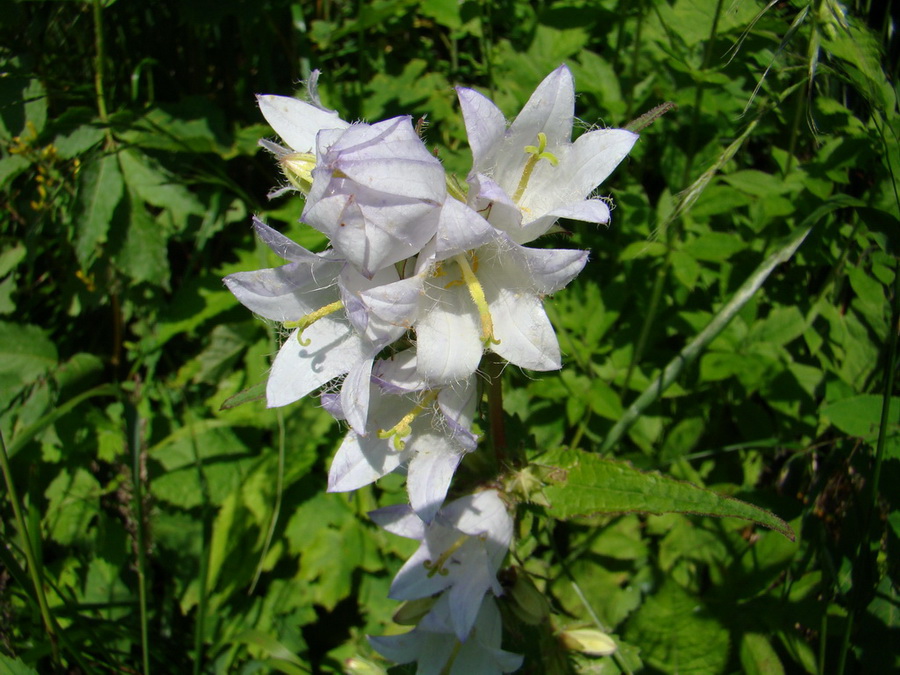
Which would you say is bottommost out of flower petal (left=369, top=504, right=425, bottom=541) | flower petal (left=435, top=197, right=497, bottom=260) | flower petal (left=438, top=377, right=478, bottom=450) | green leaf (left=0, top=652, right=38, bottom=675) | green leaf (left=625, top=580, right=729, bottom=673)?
green leaf (left=625, top=580, right=729, bottom=673)

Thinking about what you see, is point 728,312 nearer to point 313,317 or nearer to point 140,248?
point 313,317

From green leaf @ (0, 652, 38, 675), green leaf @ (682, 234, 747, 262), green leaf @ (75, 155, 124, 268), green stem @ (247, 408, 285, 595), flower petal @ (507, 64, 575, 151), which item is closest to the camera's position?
flower petal @ (507, 64, 575, 151)

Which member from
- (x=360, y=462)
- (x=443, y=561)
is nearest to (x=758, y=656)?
(x=443, y=561)

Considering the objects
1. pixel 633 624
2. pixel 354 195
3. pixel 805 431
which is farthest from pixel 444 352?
pixel 805 431

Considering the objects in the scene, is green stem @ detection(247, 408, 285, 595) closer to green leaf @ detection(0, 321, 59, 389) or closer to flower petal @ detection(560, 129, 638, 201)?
green leaf @ detection(0, 321, 59, 389)

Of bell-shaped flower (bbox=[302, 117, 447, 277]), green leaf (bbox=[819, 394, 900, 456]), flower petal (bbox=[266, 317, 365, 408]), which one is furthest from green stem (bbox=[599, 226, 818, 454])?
bell-shaped flower (bbox=[302, 117, 447, 277])

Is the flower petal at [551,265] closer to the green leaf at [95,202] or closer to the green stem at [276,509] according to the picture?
the green stem at [276,509]
